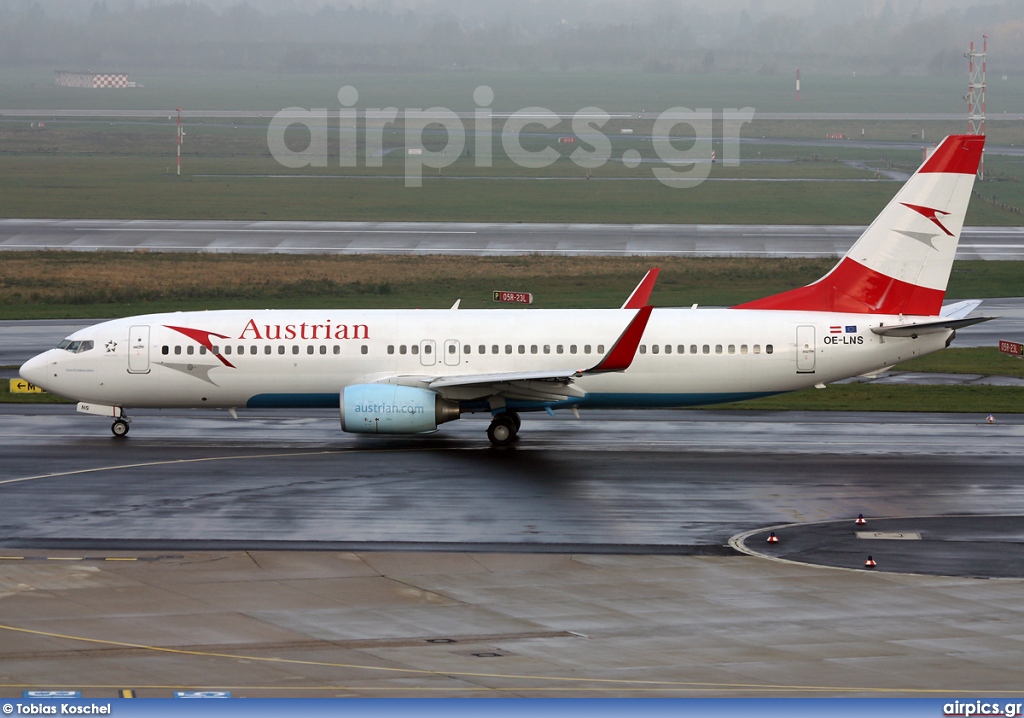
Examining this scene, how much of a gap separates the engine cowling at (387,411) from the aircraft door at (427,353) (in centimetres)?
212

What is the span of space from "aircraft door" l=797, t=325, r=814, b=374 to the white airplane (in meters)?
0.03

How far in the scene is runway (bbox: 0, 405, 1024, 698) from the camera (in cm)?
2019

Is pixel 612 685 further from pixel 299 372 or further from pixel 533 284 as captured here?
pixel 533 284

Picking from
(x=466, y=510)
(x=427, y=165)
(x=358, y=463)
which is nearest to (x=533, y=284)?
(x=358, y=463)

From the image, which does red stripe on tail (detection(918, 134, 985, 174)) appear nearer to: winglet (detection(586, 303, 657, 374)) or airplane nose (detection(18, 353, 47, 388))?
winglet (detection(586, 303, 657, 374))

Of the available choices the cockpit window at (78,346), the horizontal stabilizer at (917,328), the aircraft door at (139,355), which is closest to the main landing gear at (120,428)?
the aircraft door at (139,355)

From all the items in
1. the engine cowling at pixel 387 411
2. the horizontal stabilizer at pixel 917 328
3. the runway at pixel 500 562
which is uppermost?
the horizontal stabilizer at pixel 917 328

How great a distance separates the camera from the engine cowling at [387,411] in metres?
37.2

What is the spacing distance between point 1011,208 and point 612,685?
315 feet

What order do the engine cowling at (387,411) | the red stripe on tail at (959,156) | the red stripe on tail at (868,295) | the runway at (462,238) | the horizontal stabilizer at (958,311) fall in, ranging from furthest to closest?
the runway at (462,238)
the red stripe on tail at (868,295)
the red stripe on tail at (959,156)
the horizontal stabilizer at (958,311)
the engine cowling at (387,411)

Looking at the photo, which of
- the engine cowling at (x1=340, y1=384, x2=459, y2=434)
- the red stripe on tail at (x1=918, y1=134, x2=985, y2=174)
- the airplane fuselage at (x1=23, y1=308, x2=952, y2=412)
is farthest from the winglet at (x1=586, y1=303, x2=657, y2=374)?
the red stripe on tail at (x1=918, y1=134, x2=985, y2=174)

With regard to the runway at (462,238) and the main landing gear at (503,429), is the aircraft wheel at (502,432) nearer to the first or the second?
the main landing gear at (503,429)

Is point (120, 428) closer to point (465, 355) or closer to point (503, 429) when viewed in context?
point (465, 355)

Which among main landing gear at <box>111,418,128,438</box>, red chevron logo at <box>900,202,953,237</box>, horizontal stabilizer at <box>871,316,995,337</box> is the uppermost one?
red chevron logo at <box>900,202,953,237</box>
